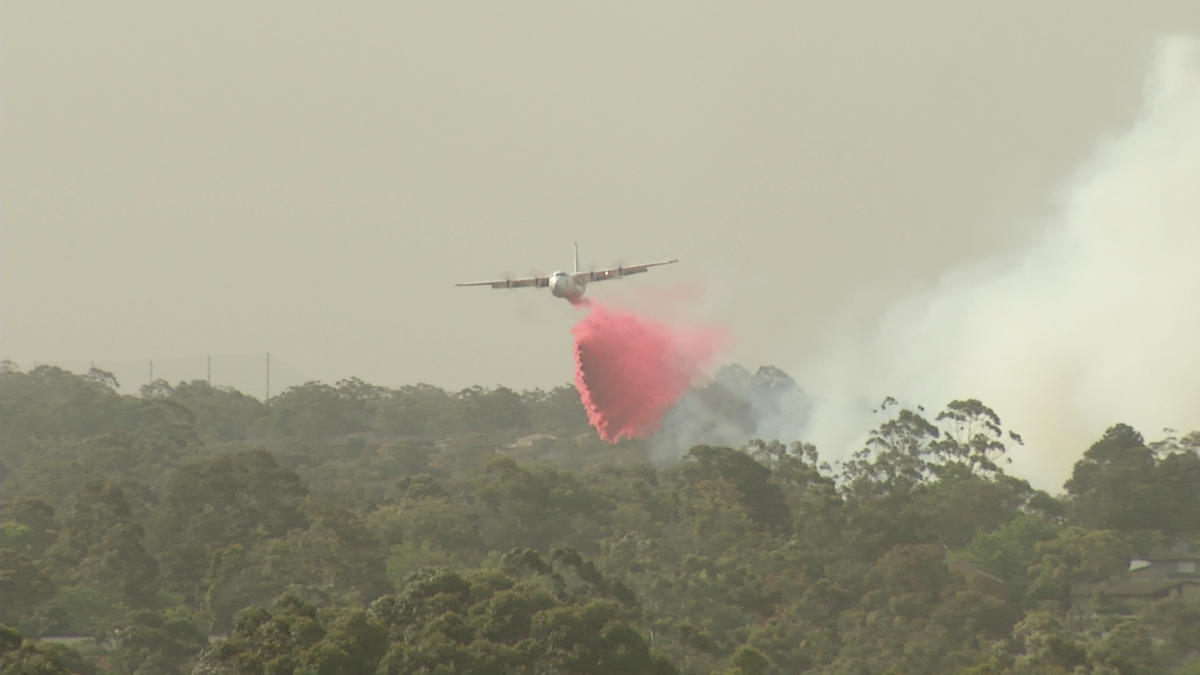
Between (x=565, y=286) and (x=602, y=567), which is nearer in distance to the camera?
(x=565, y=286)

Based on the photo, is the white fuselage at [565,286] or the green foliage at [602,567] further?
the white fuselage at [565,286]

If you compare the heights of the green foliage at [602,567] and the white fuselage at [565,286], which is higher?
the white fuselage at [565,286]

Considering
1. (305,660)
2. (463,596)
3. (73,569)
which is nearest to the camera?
(305,660)

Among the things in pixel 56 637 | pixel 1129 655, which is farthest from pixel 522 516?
pixel 1129 655

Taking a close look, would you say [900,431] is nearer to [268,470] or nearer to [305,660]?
[268,470]

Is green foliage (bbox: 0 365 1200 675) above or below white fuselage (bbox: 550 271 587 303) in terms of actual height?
below

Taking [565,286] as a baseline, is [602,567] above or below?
below

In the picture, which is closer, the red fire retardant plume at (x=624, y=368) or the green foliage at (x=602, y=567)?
the green foliage at (x=602, y=567)

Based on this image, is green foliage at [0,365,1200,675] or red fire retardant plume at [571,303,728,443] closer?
green foliage at [0,365,1200,675]
